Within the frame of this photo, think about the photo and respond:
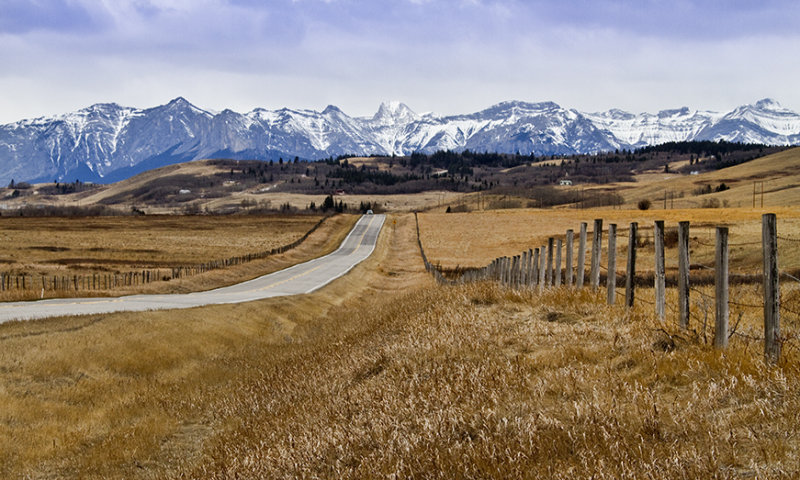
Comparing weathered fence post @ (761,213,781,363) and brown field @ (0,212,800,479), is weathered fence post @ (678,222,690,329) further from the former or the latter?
weathered fence post @ (761,213,781,363)

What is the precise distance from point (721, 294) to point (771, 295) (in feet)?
2.44

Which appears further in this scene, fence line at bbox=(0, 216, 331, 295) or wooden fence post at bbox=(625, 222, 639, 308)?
fence line at bbox=(0, 216, 331, 295)

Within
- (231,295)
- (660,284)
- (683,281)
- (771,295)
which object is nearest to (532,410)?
(771,295)

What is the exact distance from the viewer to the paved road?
2735cm

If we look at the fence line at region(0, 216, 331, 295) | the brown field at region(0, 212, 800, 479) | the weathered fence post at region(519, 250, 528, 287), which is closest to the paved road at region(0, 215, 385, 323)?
the fence line at region(0, 216, 331, 295)

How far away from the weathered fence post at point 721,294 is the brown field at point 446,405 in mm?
210

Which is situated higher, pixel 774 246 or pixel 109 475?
pixel 774 246

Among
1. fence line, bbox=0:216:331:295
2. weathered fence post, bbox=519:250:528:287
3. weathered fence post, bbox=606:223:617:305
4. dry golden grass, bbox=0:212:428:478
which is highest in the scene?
weathered fence post, bbox=606:223:617:305

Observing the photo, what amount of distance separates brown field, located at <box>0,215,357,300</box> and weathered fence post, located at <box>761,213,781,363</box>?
32.7 meters

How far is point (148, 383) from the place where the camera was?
58.1 feet

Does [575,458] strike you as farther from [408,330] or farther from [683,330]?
[408,330]

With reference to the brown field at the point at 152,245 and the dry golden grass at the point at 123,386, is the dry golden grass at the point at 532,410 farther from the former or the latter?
the brown field at the point at 152,245

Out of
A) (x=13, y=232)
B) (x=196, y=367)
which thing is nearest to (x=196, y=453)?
(x=196, y=367)

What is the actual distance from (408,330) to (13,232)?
11174 centimetres
